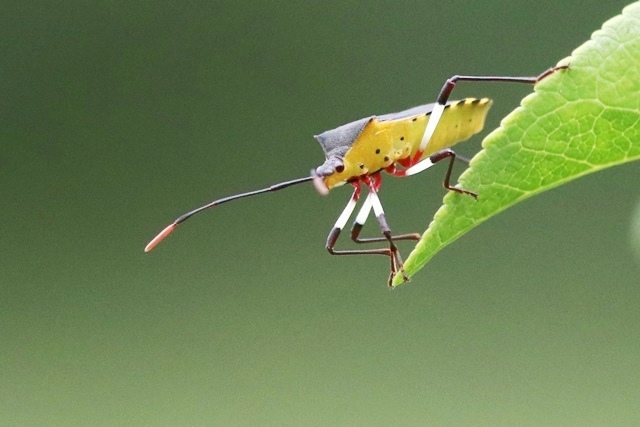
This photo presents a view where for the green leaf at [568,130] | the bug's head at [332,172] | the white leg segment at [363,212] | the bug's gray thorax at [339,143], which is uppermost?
the bug's gray thorax at [339,143]

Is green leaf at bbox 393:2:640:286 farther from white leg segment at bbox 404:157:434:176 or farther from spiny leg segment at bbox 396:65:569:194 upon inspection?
white leg segment at bbox 404:157:434:176

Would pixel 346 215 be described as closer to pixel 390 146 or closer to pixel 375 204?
pixel 375 204

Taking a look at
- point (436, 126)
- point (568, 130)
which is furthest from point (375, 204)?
point (568, 130)

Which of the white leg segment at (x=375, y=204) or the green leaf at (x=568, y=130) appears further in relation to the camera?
the white leg segment at (x=375, y=204)

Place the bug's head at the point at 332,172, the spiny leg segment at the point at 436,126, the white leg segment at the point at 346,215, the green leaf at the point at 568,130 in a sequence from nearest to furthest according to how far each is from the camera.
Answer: the green leaf at the point at 568,130 → the spiny leg segment at the point at 436,126 → the bug's head at the point at 332,172 → the white leg segment at the point at 346,215

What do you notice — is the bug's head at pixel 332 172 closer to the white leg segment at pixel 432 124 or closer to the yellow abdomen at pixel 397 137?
the yellow abdomen at pixel 397 137

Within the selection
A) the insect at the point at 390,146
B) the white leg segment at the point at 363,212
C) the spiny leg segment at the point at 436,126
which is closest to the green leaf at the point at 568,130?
the spiny leg segment at the point at 436,126

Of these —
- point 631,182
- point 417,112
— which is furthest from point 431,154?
point 631,182
